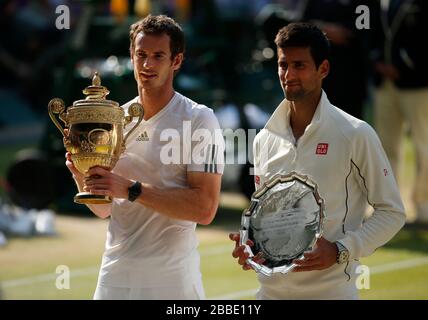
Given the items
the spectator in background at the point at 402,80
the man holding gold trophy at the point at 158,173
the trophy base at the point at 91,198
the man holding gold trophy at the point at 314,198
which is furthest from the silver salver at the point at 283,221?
the spectator in background at the point at 402,80

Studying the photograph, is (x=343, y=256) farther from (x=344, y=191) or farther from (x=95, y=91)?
(x=95, y=91)

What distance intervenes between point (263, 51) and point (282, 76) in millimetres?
7554

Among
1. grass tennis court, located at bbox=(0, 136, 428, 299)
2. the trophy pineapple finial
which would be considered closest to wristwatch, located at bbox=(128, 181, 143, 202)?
the trophy pineapple finial

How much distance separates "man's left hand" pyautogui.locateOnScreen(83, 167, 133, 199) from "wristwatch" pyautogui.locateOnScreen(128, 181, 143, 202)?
0.01 m

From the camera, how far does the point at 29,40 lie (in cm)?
1855

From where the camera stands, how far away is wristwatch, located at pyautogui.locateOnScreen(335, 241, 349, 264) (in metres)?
4.56

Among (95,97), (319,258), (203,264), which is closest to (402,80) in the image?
(203,264)

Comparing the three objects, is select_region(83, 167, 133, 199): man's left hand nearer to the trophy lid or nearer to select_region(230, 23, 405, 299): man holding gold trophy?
the trophy lid

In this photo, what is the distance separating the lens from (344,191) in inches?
185
